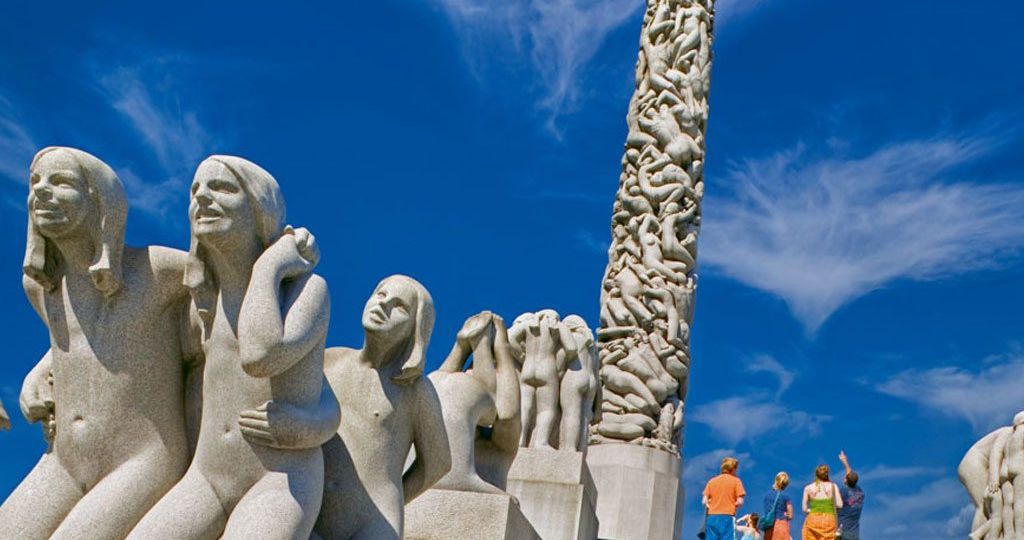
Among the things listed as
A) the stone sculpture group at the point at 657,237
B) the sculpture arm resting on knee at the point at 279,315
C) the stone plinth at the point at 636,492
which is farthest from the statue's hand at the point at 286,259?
the stone sculpture group at the point at 657,237

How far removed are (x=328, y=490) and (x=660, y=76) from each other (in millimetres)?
11122

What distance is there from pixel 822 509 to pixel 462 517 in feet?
18.9

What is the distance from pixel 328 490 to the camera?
156 inches

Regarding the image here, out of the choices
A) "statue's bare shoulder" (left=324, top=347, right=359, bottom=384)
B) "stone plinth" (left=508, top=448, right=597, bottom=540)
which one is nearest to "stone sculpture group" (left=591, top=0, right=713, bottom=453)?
"stone plinth" (left=508, top=448, right=597, bottom=540)

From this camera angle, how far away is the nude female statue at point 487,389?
5.66 metres

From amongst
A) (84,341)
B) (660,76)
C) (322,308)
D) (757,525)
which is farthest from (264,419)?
(660,76)

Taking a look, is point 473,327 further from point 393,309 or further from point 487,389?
point 393,309

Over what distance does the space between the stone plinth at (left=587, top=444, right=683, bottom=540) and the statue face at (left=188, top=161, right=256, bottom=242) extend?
853 centimetres

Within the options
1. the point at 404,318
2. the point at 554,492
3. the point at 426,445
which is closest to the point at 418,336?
the point at 404,318

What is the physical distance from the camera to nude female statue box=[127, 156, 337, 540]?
11.4 feet

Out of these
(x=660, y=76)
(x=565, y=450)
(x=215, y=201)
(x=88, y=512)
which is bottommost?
(x=88, y=512)

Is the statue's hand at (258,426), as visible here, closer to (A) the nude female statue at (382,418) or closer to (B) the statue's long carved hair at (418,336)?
(A) the nude female statue at (382,418)

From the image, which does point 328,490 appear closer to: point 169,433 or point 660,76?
point 169,433

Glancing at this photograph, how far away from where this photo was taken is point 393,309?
13.4ft
